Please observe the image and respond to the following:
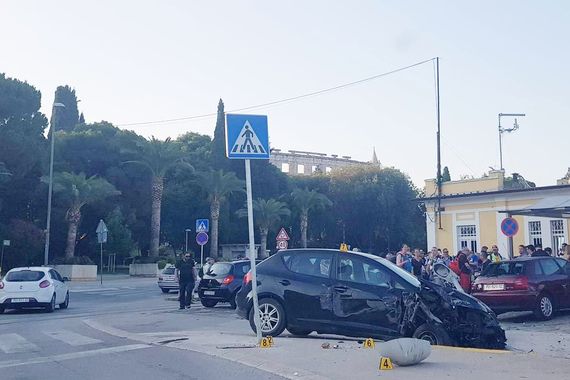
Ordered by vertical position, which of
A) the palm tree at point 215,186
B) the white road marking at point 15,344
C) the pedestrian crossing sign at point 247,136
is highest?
the palm tree at point 215,186

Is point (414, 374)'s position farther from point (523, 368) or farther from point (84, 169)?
point (84, 169)

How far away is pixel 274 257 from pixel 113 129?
5231 centimetres

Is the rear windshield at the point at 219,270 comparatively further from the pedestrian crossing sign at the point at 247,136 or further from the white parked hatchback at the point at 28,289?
the pedestrian crossing sign at the point at 247,136

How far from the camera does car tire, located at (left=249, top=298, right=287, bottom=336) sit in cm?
1187

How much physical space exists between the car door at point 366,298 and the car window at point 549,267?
22.4 ft

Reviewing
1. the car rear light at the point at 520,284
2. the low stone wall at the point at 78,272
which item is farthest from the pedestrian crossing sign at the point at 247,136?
the low stone wall at the point at 78,272

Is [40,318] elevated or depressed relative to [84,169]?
depressed

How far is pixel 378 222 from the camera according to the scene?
68.6 meters

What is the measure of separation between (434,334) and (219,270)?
1169 cm

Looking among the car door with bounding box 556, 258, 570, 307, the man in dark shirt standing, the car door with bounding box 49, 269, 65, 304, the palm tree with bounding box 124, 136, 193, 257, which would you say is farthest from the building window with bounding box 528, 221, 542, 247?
the palm tree with bounding box 124, 136, 193, 257

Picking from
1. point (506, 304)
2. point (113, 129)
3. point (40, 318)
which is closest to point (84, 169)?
point (113, 129)

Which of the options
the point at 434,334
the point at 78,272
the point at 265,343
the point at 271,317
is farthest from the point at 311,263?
the point at 78,272

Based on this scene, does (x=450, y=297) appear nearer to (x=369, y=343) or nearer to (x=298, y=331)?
(x=369, y=343)

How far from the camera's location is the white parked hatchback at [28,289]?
2023 centimetres
